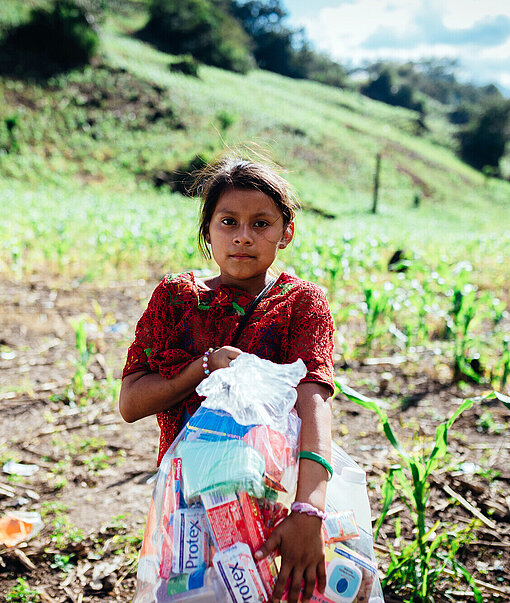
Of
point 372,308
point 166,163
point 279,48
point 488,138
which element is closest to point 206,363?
point 372,308

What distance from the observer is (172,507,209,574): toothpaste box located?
1.12 m

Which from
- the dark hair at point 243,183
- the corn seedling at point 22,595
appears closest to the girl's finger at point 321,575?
the dark hair at point 243,183

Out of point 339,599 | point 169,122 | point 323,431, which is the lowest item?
point 339,599

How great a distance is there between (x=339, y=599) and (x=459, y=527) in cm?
117

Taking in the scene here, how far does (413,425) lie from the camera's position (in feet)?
9.68

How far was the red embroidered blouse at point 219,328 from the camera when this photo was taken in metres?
1.38

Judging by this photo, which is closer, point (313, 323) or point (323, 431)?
point (323, 431)

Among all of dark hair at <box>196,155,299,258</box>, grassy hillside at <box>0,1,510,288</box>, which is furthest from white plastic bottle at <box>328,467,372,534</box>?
grassy hillside at <box>0,1,510,288</box>

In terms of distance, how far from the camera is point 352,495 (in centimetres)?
136

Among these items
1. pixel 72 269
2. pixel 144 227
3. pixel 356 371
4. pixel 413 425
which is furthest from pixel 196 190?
pixel 144 227

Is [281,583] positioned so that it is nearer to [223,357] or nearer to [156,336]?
[223,357]

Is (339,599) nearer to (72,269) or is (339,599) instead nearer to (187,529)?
(187,529)

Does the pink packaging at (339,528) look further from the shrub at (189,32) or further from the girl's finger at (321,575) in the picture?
the shrub at (189,32)

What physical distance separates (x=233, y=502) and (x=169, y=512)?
18 cm
